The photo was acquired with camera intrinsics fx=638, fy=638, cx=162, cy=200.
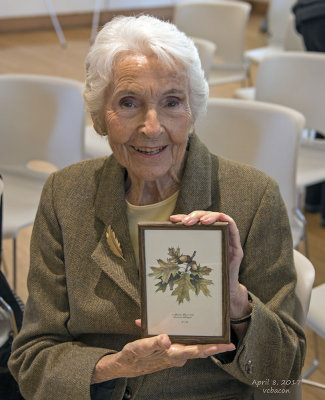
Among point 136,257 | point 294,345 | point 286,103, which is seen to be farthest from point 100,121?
point 286,103

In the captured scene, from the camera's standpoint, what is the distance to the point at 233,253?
4.46 feet

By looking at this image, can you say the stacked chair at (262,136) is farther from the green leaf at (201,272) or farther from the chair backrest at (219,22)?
the chair backrest at (219,22)

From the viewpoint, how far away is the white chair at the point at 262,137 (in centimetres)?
260

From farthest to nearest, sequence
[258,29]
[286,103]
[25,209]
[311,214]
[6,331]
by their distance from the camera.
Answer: [258,29]
[311,214]
[286,103]
[25,209]
[6,331]

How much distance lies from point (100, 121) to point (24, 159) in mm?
1616

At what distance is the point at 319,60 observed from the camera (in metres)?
3.36

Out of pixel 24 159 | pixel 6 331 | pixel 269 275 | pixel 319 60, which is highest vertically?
pixel 319 60

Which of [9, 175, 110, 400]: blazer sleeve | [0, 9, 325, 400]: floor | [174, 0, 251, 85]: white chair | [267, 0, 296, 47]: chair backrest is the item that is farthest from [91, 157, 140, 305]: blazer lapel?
[267, 0, 296, 47]: chair backrest

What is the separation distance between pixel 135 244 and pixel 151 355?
34 cm

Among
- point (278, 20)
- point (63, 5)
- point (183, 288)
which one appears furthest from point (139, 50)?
point (63, 5)

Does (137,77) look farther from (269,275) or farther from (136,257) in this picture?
(269,275)

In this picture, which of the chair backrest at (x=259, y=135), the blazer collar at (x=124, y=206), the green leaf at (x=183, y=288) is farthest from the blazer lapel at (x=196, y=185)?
the chair backrest at (x=259, y=135)

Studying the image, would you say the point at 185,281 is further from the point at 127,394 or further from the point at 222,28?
the point at 222,28

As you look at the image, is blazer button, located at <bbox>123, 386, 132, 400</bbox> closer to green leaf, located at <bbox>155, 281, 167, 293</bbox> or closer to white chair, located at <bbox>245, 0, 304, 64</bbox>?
green leaf, located at <bbox>155, 281, 167, 293</bbox>
